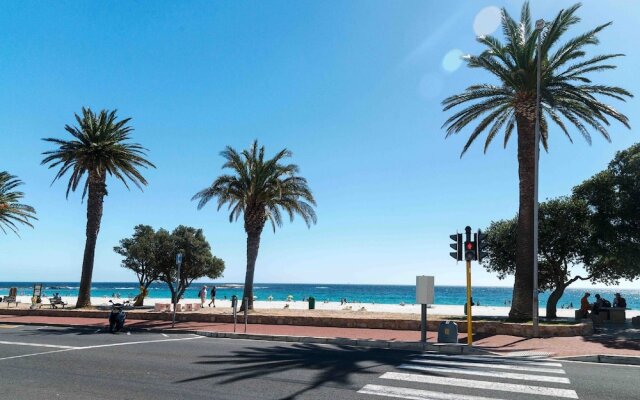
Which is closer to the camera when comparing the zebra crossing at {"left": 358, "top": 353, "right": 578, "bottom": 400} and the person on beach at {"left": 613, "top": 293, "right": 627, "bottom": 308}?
the zebra crossing at {"left": 358, "top": 353, "right": 578, "bottom": 400}

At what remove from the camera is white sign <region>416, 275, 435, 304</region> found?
14.8 meters

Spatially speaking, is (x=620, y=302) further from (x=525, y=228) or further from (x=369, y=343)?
(x=369, y=343)

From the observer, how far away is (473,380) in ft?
29.3

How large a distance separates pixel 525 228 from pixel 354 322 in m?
9.07

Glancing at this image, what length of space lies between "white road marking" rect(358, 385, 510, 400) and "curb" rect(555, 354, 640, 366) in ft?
20.1

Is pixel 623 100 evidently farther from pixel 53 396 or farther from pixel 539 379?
pixel 53 396

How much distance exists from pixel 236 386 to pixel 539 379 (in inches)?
240

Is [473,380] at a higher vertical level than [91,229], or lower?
lower

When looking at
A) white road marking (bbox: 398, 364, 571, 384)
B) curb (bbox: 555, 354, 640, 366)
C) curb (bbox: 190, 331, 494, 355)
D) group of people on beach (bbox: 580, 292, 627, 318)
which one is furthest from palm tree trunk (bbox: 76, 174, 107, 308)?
group of people on beach (bbox: 580, 292, 627, 318)

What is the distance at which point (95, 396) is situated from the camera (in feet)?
24.7

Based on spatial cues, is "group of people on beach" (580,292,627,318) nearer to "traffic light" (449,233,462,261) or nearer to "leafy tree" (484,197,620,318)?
"leafy tree" (484,197,620,318)

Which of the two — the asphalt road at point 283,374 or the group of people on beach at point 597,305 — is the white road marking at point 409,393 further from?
the group of people on beach at point 597,305

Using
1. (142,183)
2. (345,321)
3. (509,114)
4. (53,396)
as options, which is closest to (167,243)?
(142,183)

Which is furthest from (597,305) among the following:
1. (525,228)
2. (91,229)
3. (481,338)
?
(91,229)
